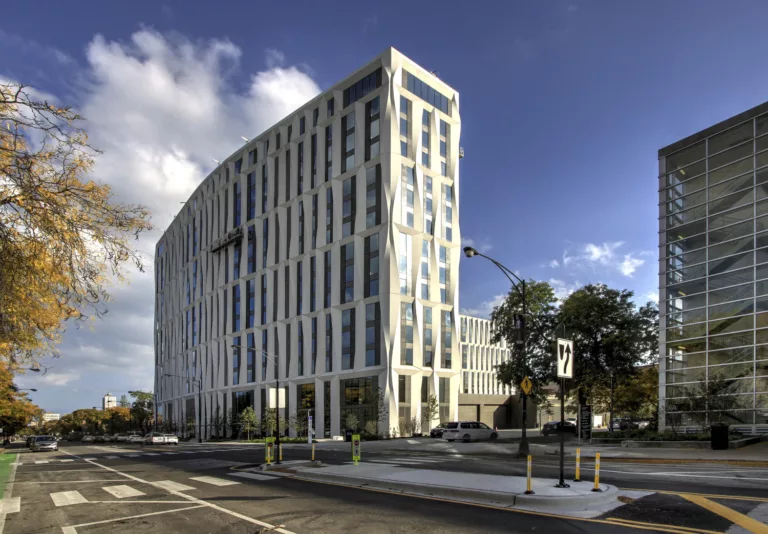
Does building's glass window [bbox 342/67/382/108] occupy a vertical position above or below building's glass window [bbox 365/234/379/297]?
above

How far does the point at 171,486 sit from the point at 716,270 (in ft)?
102

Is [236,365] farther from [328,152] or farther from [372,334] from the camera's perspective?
[328,152]

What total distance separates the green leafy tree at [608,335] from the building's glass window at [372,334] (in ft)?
70.4

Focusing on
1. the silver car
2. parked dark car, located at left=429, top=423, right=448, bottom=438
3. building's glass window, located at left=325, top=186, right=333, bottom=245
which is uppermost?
building's glass window, located at left=325, top=186, right=333, bottom=245

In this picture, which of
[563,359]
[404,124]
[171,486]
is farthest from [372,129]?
[563,359]

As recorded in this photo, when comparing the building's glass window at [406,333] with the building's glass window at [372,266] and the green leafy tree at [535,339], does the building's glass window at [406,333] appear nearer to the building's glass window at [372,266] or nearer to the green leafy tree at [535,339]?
the building's glass window at [372,266]

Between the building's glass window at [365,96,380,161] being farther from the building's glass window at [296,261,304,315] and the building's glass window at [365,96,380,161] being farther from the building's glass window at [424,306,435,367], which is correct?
the building's glass window at [424,306,435,367]

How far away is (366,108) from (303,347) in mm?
28429

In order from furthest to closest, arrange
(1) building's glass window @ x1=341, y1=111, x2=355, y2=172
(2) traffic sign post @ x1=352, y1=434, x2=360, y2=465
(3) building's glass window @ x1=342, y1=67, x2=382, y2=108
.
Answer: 1. (1) building's glass window @ x1=341, y1=111, x2=355, y2=172
2. (3) building's glass window @ x1=342, y1=67, x2=382, y2=108
3. (2) traffic sign post @ x1=352, y1=434, x2=360, y2=465

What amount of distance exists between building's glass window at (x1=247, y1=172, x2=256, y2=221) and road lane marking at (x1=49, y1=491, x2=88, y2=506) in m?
63.7

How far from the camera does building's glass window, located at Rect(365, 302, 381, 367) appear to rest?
186ft

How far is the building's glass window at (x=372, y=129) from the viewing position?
59312mm

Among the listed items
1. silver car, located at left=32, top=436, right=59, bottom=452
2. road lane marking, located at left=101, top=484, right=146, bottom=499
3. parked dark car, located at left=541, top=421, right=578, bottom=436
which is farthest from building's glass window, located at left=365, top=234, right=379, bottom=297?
road lane marking, located at left=101, top=484, right=146, bottom=499

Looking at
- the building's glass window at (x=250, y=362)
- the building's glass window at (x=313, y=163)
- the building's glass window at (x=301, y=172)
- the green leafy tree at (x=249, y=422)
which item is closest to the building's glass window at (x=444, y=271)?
the building's glass window at (x=313, y=163)
